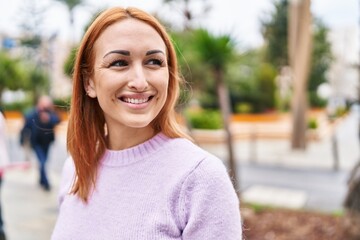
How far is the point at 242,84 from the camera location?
971 inches

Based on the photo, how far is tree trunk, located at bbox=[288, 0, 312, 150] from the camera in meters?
11.2

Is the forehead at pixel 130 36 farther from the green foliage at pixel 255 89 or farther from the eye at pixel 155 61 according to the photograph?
the green foliage at pixel 255 89

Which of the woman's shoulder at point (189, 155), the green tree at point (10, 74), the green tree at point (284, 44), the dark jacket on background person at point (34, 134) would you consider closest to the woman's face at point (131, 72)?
the woman's shoulder at point (189, 155)

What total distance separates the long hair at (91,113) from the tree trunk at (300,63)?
32.2 feet

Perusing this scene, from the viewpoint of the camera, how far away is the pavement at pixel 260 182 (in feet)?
18.9

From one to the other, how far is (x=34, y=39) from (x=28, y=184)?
109 ft

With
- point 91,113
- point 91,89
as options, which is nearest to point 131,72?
point 91,89

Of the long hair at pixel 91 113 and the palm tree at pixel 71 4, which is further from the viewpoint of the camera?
the palm tree at pixel 71 4

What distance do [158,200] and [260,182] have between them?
7644 millimetres

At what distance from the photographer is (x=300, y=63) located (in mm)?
11641

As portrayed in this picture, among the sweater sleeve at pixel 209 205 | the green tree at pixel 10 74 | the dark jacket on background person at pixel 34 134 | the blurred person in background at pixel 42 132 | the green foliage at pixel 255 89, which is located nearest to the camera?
the sweater sleeve at pixel 209 205

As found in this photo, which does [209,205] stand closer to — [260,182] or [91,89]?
[91,89]

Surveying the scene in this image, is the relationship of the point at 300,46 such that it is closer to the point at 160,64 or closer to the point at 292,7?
the point at 292,7

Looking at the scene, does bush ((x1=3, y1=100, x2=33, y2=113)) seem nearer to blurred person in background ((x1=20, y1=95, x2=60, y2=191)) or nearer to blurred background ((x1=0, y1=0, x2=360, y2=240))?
blurred background ((x1=0, y1=0, x2=360, y2=240))
